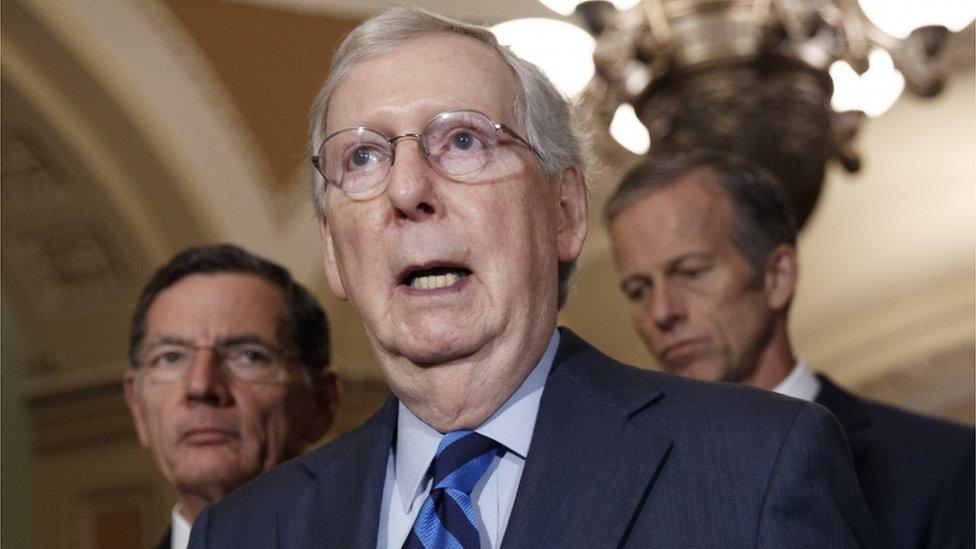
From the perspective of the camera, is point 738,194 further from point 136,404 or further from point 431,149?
point 431,149

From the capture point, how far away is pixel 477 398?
1743 mm

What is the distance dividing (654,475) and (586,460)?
8 cm

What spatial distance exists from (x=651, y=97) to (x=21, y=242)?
9.93 ft

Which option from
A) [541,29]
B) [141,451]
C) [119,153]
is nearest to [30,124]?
[119,153]

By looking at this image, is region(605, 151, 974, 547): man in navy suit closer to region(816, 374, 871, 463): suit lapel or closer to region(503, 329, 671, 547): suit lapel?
region(816, 374, 871, 463): suit lapel

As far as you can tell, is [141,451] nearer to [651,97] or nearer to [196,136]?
[196,136]

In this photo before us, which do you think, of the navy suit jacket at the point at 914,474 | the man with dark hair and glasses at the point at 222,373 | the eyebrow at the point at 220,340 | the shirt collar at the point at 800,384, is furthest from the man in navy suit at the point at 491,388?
the shirt collar at the point at 800,384

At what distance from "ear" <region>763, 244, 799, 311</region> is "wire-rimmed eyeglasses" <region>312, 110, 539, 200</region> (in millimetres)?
1459

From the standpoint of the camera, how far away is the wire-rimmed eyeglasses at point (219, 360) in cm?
262

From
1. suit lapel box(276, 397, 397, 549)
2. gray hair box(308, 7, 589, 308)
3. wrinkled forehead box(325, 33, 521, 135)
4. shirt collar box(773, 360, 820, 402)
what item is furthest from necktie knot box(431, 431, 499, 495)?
shirt collar box(773, 360, 820, 402)

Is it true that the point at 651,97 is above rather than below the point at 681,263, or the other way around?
above

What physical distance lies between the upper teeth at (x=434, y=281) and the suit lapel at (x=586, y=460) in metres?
0.17

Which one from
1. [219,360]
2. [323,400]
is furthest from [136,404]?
[323,400]

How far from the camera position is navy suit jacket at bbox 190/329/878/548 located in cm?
160
